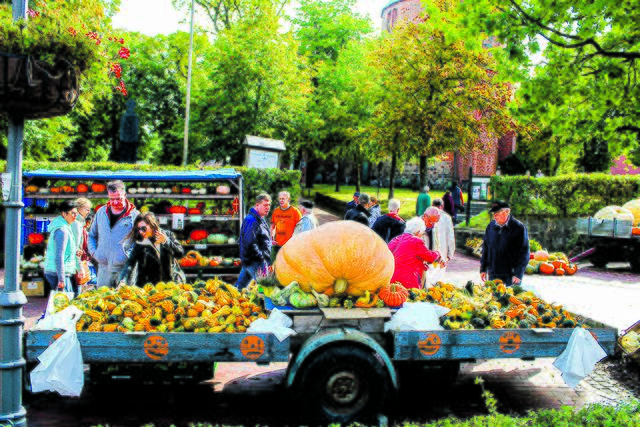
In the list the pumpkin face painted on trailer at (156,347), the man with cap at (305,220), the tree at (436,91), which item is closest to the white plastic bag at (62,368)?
the pumpkin face painted on trailer at (156,347)

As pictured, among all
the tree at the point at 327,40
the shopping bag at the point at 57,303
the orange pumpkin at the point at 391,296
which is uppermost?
the tree at the point at 327,40

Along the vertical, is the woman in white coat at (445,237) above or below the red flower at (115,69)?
below

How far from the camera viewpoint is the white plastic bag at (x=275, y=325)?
216 inches

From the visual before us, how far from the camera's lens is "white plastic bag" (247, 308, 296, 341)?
548 centimetres

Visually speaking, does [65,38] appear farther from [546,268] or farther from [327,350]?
[546,268]

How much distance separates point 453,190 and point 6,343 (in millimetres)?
21224

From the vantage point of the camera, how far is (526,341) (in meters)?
5.78

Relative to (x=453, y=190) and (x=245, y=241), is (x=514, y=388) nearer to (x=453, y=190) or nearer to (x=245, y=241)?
(x=245, y=241)

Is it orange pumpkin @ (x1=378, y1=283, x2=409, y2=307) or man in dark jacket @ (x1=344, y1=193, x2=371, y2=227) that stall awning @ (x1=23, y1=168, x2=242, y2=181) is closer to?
man in dark jacket @ (x1=344, y1=193, x2=371, y2=227)

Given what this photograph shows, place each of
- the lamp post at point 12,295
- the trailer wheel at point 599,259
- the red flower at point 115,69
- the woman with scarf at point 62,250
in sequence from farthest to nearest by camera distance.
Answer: the trailer wheel at point 599,259, the woman with scarf at point 62,250, the red flower at point 115,69, the lamp post at point 12,295

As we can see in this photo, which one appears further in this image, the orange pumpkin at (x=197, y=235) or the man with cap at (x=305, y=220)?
the orange pumpkin at (x=197, y=235)

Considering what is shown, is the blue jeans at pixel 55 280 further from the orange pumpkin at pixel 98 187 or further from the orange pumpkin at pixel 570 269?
the orange pumpkin at pixel 570 269

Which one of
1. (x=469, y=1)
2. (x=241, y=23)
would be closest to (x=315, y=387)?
(x=469, y=1)

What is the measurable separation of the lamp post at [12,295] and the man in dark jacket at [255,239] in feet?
15.0
